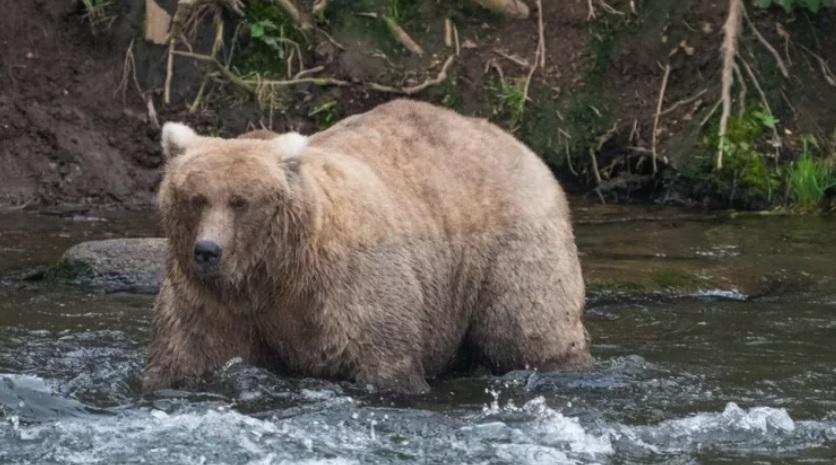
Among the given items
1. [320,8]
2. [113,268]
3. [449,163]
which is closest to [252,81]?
[320,8]

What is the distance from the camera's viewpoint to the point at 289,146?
700 cm

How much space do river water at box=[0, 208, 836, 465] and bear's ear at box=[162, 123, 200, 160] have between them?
91cm

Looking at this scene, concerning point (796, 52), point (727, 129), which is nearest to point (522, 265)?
point (727, 129)

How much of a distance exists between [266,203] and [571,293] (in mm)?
1925

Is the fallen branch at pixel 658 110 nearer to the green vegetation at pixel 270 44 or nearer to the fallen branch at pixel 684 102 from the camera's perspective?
the fallen branch at pixel 684 102

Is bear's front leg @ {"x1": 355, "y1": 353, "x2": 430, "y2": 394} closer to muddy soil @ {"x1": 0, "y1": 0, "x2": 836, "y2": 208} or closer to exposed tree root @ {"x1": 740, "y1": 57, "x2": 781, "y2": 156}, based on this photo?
muddy soil @ {"x1": 0, "y1": 0, "x2": 836, "y2": 208}

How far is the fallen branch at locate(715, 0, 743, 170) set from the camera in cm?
1268

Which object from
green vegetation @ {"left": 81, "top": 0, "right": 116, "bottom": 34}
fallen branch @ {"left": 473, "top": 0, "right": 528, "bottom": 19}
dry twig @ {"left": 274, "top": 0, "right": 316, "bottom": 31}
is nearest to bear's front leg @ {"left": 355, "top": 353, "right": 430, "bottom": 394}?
dry twig @ {"left": 274, "top": 0, "right": 316, "bottom": 31}

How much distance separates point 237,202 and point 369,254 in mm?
794

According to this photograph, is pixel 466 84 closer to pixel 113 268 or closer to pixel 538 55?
pixel 538 55

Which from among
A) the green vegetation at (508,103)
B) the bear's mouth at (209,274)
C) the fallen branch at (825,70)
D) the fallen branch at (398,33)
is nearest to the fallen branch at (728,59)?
the fallen branch at (825,70)

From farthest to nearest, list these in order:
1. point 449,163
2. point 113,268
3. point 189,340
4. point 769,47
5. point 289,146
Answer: point 769,47 < point 113,268 < point 449,163 < point 189,340 < point 289,146

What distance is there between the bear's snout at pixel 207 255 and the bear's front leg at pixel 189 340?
16.9 inches

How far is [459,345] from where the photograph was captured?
8109 millimetres
